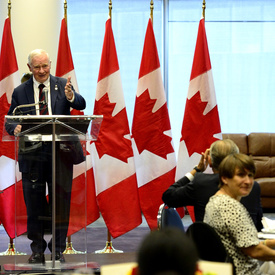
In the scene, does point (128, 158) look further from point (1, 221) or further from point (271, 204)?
point (271, 204)

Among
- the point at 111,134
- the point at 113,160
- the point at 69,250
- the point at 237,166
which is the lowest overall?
the point at 69,250

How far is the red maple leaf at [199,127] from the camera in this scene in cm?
560

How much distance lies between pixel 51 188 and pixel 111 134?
4.93 ft

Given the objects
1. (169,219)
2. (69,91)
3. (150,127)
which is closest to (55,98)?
(69,91)

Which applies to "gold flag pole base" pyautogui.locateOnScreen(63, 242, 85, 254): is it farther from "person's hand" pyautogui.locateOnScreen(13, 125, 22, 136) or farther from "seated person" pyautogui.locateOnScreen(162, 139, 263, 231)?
"seated person" pyautogui.locateOnScreen(162, 139, 263, 231)

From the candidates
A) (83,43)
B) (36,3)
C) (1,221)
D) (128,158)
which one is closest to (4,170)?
(1,221)

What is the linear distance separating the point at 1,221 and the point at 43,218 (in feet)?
4.71

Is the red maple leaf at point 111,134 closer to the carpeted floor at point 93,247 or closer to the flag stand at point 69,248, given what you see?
the carpeted floor at point 93,247

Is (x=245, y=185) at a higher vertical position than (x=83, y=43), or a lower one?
lower

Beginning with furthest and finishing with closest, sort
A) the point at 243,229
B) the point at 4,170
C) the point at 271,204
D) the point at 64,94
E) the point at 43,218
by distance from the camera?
the point at 271,204, the point at 4,170, the point at 64,94, the point at 43,218, the point at 243,229

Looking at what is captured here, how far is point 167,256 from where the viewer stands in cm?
136

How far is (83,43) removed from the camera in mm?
8664

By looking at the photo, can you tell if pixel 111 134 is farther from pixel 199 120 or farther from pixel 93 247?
pixel 93 247

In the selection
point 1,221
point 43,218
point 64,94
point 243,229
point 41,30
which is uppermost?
point 41,30
